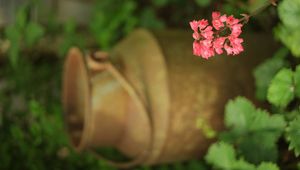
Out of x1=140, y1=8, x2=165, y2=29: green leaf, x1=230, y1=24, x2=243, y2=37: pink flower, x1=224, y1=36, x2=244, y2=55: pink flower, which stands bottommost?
x1=224, y1=36, x2=244, y2=55: pink flower

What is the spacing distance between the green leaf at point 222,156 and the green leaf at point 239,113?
0.07 m

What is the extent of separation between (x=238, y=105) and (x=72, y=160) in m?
0.83

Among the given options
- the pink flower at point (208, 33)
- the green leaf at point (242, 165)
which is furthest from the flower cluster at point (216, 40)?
the green leaf at point (242, 165)

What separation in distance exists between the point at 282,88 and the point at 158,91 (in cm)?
43

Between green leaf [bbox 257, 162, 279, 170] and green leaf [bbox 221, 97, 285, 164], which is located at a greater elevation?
green leaf [bbox 221, 97, 285, 164]

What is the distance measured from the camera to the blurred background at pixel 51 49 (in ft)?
5.32

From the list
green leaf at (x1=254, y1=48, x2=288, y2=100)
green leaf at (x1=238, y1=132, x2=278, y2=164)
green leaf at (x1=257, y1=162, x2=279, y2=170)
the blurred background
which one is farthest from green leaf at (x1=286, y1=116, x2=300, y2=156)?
the blurred background

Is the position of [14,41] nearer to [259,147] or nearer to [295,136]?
[259,147]

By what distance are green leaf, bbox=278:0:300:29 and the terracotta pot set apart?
44 cm

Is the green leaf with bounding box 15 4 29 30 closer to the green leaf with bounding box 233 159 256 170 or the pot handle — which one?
the pot handle

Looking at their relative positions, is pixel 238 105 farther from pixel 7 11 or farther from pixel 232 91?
pixel 7 11

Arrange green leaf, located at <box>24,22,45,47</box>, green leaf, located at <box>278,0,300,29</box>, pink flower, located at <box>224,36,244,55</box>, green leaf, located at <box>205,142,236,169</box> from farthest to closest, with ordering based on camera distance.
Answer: green leaf, located at <box>24,22,45,47</box>, green leaf, located at <box>205,142,236,169</box>, green leaf, located at <box>278,0,300,29</box>, pink flower, located at <box>224,36,244,55</box>

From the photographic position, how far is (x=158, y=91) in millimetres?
1248

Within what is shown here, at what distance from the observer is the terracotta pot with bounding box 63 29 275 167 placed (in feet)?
4.12
